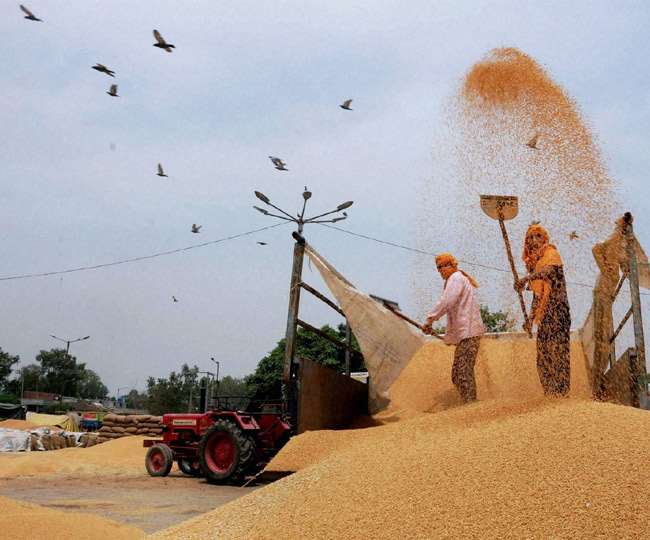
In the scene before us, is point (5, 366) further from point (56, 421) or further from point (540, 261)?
point (540, 261)

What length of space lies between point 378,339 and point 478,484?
3310 millimetres

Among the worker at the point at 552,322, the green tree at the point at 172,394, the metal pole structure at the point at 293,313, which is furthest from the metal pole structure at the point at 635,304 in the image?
the green tree at the point at 172,394

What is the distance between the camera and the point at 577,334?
21.9 ft

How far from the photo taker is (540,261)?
4.48m

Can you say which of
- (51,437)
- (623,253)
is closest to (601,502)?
(623,253)

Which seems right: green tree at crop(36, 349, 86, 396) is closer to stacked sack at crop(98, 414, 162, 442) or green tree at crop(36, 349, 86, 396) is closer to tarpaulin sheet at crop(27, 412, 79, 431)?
tarpaulin sheet at crop(27, 412, 79, 431)

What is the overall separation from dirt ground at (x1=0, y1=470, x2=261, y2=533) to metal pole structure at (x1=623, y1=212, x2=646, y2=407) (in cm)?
347

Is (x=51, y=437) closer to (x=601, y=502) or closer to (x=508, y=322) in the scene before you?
(x=508, y=322)

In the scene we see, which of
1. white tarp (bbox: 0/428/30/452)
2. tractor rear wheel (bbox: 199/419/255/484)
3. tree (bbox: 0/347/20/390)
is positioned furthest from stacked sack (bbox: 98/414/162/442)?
tree (bbox: 0/347/20/390)

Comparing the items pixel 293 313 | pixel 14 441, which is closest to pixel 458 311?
pixel 293 313

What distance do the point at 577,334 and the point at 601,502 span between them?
4227mm

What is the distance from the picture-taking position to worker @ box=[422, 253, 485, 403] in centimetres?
520

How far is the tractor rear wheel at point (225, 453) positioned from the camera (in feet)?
26.6

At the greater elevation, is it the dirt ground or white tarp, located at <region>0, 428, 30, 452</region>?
white tarp, located at <region>0, 428, 30, 452</region>
